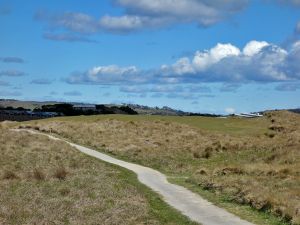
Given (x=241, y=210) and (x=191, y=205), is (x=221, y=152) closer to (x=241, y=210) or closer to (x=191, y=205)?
(x=191, y=205)

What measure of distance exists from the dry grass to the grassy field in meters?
3.84

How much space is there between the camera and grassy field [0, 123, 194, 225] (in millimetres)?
18984

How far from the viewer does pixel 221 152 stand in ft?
181

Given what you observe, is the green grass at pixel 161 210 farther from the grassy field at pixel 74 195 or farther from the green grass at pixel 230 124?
the green grass at pixel 230 124

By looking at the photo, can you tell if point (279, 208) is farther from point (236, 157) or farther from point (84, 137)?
point (84, 137)

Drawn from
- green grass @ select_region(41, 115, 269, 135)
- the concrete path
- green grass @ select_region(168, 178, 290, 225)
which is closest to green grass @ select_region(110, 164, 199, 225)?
the concrete path

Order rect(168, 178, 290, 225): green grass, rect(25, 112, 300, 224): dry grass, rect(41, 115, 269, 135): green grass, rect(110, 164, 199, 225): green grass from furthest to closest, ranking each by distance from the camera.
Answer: rect(41, 115, 269, 135): green grass → rect(25, 112, 300, 224): dry grass → rect(110, 164, 199, 225): green grass → rect(168, 178, 290, 225): green grass

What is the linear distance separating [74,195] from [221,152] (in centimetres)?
3277

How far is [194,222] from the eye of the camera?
18484 millimetres

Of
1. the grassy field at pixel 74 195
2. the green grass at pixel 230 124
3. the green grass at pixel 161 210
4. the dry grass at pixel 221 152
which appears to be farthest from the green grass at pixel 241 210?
the green grass at pixel 230 124

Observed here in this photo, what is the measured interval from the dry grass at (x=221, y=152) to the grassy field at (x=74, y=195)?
384 cm

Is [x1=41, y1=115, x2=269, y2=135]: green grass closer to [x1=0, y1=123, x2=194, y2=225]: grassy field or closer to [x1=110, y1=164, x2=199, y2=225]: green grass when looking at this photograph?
[x1=0, y1=123, x2=194, y2=225]: grassy field

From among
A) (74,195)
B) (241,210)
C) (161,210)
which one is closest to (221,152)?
(74,195)

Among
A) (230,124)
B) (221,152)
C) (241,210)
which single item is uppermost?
(230,124)
